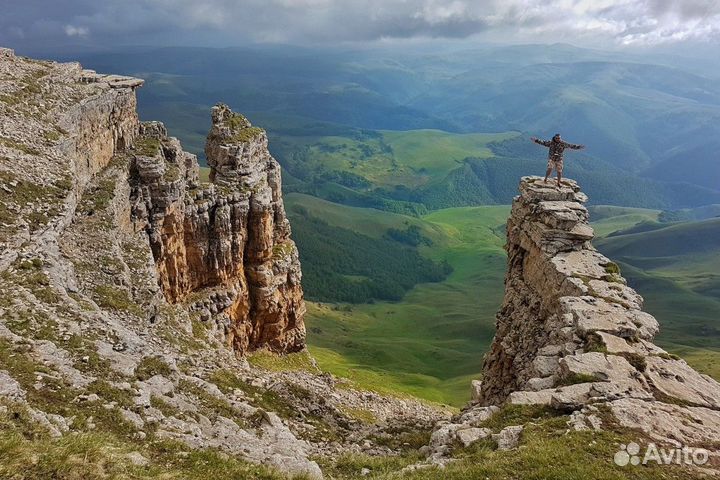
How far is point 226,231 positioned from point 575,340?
50.7 m

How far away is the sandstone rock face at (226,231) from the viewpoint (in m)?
61.2

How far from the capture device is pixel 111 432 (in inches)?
800

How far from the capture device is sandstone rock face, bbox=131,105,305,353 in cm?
6125

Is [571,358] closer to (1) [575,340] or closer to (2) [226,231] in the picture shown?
(1) [575,340]

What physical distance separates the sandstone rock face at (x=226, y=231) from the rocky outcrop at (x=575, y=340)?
38350 millimetres

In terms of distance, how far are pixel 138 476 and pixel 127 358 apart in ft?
39.2

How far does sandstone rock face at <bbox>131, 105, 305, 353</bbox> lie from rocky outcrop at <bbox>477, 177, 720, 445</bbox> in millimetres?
38350

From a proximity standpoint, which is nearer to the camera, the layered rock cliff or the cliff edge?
the layered rock cliff

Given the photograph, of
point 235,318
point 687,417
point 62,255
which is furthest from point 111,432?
point 235,318

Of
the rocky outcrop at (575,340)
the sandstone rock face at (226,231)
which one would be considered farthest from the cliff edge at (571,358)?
the sandstone rock face at (226,231)

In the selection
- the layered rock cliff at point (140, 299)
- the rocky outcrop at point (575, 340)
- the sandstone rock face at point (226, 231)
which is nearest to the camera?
the layered rock cliff at point (140, 299)

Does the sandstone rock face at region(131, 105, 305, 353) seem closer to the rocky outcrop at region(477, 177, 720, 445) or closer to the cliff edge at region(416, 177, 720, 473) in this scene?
the cliff edge at region(416, 177, 720, 473)

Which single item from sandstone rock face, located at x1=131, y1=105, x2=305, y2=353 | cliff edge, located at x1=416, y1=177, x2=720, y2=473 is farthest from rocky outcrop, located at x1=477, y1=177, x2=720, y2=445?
sandstone rock face, located at x1=131, y1=105, x2=305, y2=353

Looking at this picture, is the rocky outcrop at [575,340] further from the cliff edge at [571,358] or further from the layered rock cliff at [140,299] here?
the layered rock cliff at [140,299]
